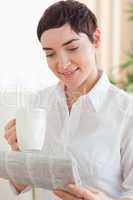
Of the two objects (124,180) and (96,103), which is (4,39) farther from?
(124,180)

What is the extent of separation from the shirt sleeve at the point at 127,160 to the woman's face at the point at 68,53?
0.20 metres

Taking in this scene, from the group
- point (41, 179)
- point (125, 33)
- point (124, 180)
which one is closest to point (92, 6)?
point (125, 33)

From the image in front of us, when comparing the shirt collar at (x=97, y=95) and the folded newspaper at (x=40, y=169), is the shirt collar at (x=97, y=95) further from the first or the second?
the folded newspaper at (x=40, y=169)

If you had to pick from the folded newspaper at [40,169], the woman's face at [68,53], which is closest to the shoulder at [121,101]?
the woman's face at [68,53]

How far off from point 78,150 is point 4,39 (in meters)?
0.89

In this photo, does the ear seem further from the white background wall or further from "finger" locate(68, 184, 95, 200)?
the white background wall

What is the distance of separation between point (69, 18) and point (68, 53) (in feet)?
0.32

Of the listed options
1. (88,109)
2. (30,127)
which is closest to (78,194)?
(30,127)

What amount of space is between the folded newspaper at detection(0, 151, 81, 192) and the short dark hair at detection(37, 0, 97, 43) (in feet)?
1.28

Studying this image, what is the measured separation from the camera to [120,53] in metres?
2.82

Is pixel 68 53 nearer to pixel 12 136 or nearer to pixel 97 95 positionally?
pixel 97 95

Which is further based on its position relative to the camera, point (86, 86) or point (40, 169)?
point (86, 86)

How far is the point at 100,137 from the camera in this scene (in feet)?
4.16

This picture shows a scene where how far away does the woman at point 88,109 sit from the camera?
1222mm
